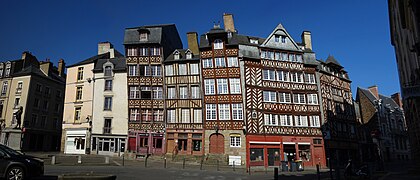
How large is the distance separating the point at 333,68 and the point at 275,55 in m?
8.75

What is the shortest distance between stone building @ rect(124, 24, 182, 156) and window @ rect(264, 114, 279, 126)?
10.2 meters

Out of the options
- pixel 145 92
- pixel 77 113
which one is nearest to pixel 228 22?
pixel 145 92

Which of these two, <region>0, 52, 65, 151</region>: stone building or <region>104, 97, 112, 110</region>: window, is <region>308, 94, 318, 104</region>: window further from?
<region>0, 52, 65, 151</region>: stone building

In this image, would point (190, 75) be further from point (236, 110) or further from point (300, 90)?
point (300, 90)

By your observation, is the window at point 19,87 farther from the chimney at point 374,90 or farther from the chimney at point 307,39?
the chimney at point 374,90

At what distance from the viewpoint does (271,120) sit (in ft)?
94.3

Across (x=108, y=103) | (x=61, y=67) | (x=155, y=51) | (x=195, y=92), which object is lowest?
(x=108, y=103)

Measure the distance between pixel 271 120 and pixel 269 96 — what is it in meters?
2.41

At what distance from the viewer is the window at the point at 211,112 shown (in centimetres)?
2897

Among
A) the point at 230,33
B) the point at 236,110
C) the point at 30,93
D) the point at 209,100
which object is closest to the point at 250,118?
the point at 236,110

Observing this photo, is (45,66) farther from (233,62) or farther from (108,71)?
(233,62)

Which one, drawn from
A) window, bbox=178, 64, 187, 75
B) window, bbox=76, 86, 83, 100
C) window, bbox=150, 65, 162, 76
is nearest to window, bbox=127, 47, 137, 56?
window, bbox=150, 65, 162, 76

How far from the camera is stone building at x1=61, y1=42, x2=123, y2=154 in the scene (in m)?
31.7

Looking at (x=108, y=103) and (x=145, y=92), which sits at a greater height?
(x=145, y=92)
